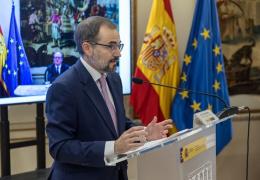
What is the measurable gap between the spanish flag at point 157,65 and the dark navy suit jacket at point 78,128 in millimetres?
1480

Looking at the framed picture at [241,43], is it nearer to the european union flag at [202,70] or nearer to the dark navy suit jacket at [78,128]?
the european union flag at [202,70]

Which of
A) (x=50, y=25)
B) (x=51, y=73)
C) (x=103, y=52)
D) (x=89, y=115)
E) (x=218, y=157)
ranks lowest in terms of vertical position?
(x=218, y=157)

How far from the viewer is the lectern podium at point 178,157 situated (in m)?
1.33

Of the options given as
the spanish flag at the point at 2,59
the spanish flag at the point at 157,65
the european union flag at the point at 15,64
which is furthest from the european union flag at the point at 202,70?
the spanish flag at the point at 2,59

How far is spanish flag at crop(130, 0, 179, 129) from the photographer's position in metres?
3.20

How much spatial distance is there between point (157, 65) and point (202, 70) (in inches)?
15.3

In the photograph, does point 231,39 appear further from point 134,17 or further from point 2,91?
point 2,91

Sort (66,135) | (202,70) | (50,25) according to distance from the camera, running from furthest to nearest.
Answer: (202,70)
(50,25)
(66,135)

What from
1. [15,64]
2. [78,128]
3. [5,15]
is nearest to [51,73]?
[15,64]

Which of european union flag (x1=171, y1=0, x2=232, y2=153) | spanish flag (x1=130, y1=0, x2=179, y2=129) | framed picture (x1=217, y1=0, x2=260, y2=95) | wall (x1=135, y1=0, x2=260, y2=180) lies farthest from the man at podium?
framed picture (x1=217, y1=0, x2=260, y2=95)

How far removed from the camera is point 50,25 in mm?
2719

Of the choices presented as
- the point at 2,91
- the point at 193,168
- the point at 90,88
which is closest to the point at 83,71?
the point at 90,88

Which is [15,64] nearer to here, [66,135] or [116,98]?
[116,98]

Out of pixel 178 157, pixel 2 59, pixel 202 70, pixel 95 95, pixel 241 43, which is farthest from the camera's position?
pixel 241 43
